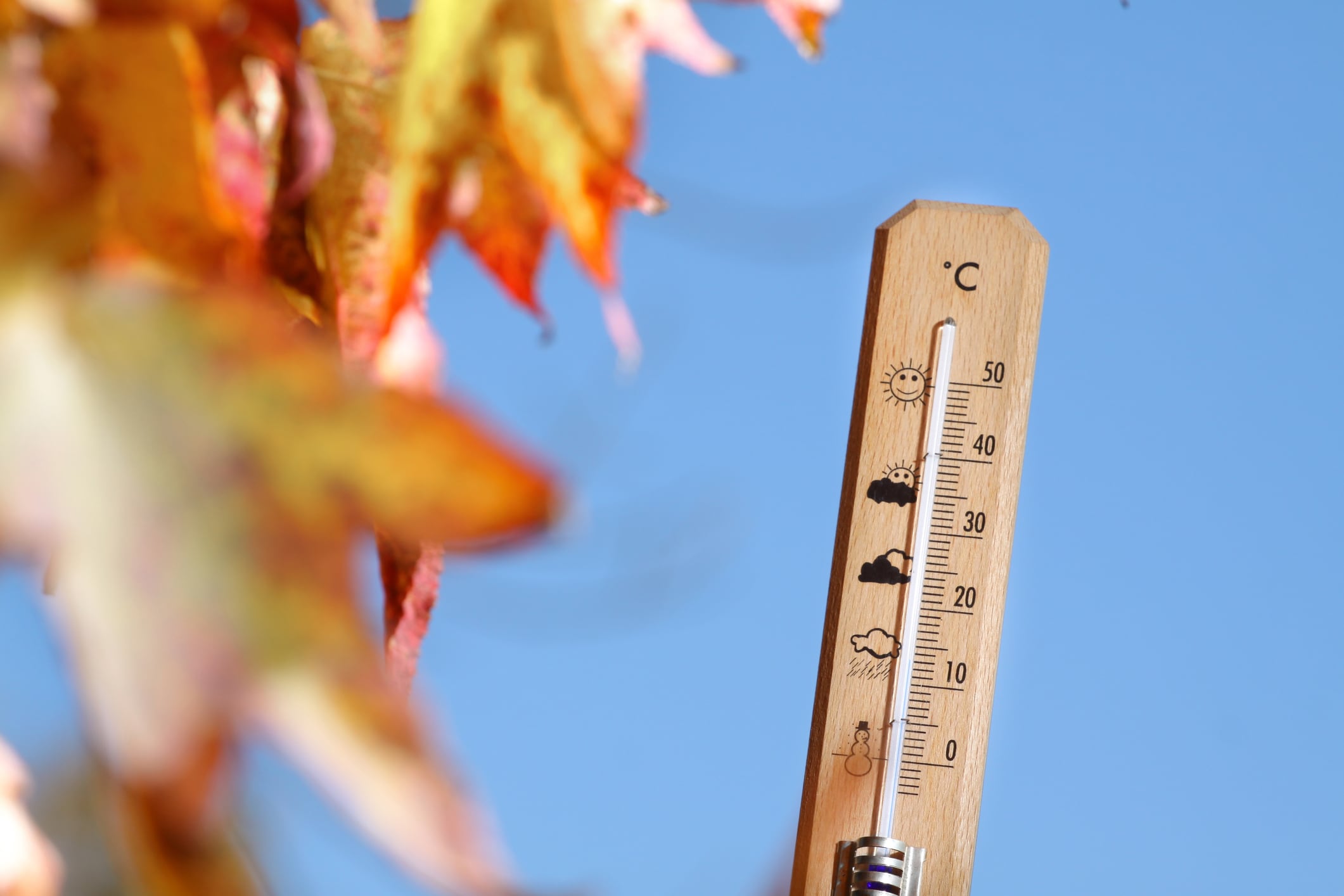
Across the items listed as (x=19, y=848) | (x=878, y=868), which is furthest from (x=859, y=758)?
(x=19, y=848)

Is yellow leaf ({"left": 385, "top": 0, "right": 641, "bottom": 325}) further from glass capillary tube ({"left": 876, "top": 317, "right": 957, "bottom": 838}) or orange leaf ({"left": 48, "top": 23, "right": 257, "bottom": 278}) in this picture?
glass capillary tube ({"left": 876, "top": 317, "right": 957, "bottom": 838})

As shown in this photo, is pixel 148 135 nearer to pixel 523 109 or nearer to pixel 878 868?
pixel 523 109

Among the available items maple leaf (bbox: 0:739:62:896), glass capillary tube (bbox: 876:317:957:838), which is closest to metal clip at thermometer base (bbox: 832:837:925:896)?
glass capillary tube (bbox: 876:317:957:838)

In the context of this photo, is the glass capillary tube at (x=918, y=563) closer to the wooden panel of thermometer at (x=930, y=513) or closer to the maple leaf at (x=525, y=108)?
the wooden panel of thermometer at (x=930, y=513)

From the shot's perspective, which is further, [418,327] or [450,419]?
[418,327]

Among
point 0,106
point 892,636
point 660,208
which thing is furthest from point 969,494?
point 0,106

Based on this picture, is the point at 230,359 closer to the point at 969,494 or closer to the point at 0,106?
the point at 0,106

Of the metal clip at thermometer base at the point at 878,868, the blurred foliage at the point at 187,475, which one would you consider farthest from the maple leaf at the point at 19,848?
the metal clip at thermometer base at the point at 878,868
